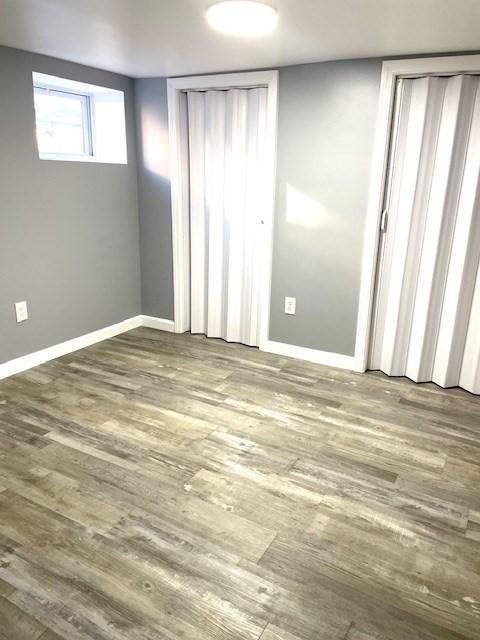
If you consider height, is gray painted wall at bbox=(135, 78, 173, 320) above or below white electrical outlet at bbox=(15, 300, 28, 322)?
above

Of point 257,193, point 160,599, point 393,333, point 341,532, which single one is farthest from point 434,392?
point 160,599

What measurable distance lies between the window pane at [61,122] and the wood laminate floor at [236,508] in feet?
5.31

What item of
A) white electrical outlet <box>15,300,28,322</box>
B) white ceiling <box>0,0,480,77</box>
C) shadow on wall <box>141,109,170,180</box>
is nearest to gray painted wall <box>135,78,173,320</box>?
shadow on wall <box>141,109,170,180</box>

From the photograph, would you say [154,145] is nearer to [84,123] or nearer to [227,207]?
[84,123]

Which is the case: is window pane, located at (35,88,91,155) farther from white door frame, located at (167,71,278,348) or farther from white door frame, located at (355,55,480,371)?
white door frame, located at (355,55,480,371)

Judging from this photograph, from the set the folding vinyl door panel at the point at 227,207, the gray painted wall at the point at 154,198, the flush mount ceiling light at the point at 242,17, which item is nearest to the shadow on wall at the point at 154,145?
the gray painted wall at the point at 154,198

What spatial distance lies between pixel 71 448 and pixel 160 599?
1.03m

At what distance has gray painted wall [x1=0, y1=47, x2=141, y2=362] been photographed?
9.55 feet

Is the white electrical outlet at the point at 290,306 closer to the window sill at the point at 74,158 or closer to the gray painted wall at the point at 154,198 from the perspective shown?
the gray painted wall at the point at 154,198

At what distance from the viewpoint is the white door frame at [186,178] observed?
3.20m

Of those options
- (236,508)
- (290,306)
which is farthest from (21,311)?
(236,508)

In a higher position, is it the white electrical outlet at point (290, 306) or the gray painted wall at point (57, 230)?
the gray painted wall at point (57, 230)

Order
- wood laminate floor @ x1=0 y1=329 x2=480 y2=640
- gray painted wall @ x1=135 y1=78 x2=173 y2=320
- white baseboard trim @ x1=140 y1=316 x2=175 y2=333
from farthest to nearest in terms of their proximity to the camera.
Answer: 1. white baseboard trim @ x1=140 y1=316 x2=175 y2=333
2. gray painted wall @ x1=135 y1=78 x2=173 y2=320
3. wood laminate floor @ x1=0 y1=329 x2=480 y2=640

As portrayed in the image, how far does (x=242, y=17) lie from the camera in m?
2.01
